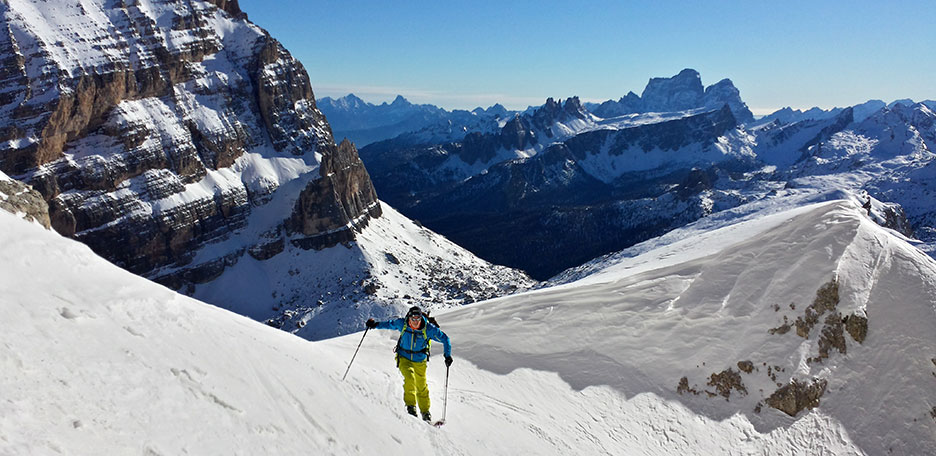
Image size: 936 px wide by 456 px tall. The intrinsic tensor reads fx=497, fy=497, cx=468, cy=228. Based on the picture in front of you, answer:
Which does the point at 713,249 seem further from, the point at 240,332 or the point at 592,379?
the point at 240,332

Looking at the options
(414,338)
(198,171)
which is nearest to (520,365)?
(414,338)

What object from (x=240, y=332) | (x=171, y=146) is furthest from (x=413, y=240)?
(x=240, y=332)

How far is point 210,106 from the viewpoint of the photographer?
4220 inches

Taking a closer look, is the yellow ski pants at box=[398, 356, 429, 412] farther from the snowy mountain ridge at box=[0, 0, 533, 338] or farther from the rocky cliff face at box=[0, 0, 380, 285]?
the rocky cliff face at box=[0, 0, 380, 285]

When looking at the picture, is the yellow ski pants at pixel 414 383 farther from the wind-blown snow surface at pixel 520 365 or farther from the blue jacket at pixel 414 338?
the wind-blown snow surface at pixel 520 365

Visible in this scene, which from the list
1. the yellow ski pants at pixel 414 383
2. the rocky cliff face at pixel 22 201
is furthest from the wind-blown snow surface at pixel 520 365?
the rocky cliff face at pixel 22 201

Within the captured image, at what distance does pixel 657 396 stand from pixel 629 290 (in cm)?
918

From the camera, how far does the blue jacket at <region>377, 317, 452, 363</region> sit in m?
14.1

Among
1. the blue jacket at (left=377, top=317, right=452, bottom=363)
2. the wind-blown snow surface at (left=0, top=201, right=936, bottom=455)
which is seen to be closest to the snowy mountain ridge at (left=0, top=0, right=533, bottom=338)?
the wind-blown snow surface at (left=0, top=201, right=936, bottom=455)

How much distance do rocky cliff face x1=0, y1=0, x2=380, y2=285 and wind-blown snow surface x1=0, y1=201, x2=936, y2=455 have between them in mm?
77575

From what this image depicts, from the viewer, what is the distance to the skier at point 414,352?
46.1 feet

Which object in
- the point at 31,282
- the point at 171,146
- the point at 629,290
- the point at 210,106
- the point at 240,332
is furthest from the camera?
the point at 210,106

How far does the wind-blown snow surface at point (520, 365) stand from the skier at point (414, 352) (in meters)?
0.67

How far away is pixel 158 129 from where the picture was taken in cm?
9412
